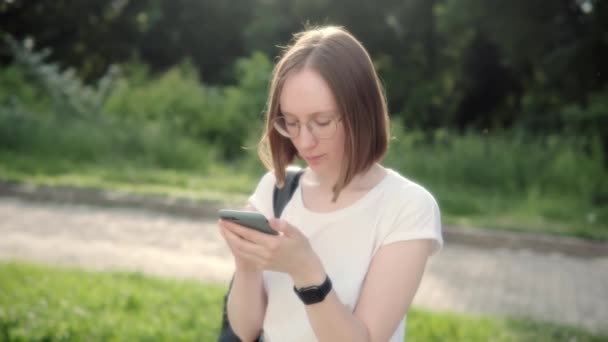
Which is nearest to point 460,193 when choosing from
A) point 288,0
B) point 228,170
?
point 228,170

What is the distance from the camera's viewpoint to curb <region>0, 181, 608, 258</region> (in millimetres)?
7898

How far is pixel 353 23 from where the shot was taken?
25141 millimetres

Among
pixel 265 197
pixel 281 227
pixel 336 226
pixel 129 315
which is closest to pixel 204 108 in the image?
pixel 129 315

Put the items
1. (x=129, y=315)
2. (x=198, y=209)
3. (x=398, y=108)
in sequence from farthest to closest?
(x=398, y=108), (x=198, y=209), (x=129, y=315)

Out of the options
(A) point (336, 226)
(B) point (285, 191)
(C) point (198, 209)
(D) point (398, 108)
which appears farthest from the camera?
(D) point (398, 108)

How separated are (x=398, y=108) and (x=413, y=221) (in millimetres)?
21732

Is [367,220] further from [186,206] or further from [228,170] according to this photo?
[228,170]

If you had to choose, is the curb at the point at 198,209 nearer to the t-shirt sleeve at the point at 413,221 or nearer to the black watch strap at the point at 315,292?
the t-shirt sleeve at the point at 413,221

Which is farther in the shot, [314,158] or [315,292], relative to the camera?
[314,158]

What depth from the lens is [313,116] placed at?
1.88 meters

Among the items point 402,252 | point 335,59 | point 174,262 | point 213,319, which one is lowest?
point 174,262

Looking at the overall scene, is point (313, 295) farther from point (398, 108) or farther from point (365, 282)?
point (398, 108)

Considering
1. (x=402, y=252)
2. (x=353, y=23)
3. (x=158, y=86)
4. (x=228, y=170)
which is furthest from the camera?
(x=353, y=23)

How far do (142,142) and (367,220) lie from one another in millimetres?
10414
